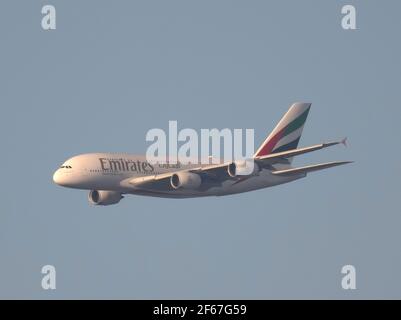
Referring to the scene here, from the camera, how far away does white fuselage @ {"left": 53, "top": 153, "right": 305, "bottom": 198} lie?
10881cm

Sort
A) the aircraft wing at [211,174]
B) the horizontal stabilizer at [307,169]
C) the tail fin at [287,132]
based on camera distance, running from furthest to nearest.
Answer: the tail fin at [287,132]
the aircraft wing at [211,174]
the horizontal stabilizer at [307,169]

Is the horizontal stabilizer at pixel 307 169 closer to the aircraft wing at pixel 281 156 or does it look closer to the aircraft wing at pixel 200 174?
the aircraft wing at pixel 281 156

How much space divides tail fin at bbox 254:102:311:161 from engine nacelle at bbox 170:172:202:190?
1026cm

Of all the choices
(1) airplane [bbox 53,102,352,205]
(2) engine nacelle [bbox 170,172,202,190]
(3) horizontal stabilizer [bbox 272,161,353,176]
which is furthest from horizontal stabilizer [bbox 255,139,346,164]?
(2) engine nacelle [bbox 170,172,202,190]

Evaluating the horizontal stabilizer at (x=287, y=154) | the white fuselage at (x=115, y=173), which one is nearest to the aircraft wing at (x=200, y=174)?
the white fuselage at (x=115, y=173)

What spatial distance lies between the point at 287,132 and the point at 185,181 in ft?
49.1

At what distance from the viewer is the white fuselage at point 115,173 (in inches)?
4284

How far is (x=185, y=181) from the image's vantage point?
111062 millimetres

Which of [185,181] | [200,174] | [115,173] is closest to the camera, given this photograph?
[115,173]

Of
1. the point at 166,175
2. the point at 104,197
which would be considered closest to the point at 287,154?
the point at 166,175

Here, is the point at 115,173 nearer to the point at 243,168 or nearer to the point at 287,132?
the point at 243,168

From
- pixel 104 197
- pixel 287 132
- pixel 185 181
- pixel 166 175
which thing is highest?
pixel 287 132

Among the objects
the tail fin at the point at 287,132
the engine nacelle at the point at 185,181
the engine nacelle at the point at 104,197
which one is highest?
the tail fin at the point at 287,132

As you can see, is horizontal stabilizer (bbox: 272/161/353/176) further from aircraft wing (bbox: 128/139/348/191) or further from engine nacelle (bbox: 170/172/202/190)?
engine nacelle (bbox: 170/172/202/190)
